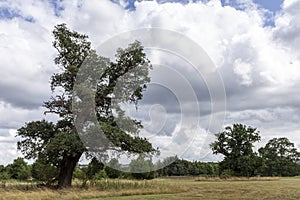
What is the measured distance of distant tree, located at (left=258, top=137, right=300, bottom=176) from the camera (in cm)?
10025

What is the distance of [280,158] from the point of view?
104m

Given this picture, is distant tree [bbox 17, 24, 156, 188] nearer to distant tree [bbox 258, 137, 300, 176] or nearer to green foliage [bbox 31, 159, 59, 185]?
green foliage [bbox 31, 159, 59, 185]

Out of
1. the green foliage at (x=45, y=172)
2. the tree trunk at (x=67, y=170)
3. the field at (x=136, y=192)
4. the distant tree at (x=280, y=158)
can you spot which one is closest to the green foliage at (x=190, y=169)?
the distant tree at (x=280, y=158)

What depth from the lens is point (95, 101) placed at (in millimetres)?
30938

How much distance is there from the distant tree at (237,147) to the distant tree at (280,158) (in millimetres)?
24195

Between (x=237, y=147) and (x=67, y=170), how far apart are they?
5170cm

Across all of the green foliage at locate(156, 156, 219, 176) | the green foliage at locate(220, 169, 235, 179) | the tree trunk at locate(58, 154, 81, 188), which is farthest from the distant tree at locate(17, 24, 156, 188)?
the green foliage at locate(156, 156, 219, 176)

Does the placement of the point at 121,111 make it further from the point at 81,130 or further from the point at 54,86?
the point at 54,86

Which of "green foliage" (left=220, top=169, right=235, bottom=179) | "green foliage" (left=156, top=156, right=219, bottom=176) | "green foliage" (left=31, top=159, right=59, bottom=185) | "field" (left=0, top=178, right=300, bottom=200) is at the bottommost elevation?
"field" (left=0, top=178, right=300, bottom=200)

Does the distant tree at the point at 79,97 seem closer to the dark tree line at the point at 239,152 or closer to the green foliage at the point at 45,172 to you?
the green foliage at the point at 45,172

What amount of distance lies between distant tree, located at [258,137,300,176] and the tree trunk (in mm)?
76135

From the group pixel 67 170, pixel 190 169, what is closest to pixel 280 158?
pixel 190 169

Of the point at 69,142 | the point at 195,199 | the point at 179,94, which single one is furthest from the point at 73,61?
the point at 195,199

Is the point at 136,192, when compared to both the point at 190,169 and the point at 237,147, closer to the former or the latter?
the point at 237,147
